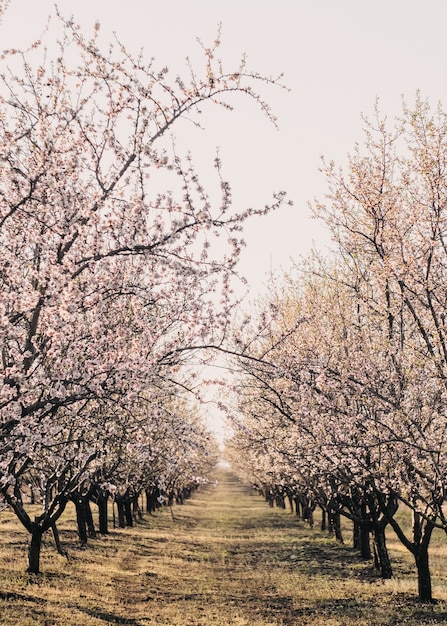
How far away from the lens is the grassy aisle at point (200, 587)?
49.2 ft

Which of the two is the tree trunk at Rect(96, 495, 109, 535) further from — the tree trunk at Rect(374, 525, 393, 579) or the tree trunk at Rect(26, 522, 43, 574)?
the tree trunk at Rect(374, 525, 393, 579)

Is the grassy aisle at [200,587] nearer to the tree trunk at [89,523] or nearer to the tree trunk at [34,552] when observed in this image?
the tree trunk at [34,552]

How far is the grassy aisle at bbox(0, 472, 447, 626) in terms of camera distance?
49.2 feet

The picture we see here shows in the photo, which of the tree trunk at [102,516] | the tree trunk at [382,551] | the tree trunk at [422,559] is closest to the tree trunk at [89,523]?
the tree trunk at [102,516]

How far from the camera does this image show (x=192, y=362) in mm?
10531

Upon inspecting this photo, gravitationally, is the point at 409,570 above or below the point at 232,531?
above

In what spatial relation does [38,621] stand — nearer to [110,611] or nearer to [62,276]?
[110,611]

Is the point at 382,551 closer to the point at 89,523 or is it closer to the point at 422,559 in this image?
the point at 422,559

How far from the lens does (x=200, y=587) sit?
1995 cm

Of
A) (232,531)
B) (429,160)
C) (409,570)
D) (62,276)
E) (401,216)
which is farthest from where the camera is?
(232,531)

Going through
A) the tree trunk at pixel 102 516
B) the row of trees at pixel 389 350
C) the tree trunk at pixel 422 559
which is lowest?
the tree trunk at pixel 102 516

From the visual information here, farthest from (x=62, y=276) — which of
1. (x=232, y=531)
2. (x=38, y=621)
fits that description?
(x=232, y=531)

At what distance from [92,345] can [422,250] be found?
810 centimetres

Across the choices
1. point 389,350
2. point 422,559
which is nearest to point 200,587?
point 422,559
